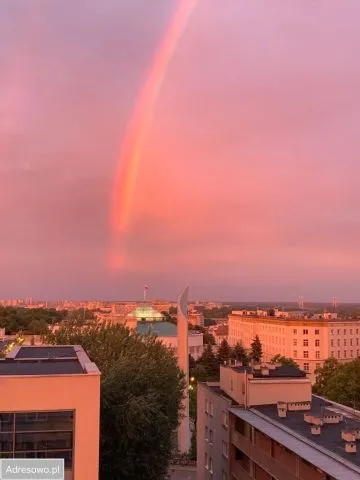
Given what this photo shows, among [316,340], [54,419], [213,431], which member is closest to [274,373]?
[213,431]

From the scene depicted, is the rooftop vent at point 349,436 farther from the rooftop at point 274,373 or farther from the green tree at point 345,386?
the green tree at point 345,386

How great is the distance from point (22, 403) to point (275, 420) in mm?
10342

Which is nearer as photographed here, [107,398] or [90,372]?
[90,372]

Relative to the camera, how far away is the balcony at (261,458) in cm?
1706

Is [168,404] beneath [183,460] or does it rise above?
above

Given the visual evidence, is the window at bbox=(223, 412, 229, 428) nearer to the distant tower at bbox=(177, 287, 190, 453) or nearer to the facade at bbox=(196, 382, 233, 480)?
the facade at bbox=(196, 382, 233, 480)

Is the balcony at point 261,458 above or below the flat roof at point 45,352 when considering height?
below

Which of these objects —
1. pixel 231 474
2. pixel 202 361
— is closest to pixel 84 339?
pixel 231 474

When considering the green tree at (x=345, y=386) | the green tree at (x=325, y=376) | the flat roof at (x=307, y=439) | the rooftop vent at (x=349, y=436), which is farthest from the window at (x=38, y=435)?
the green tree at (x=325, y=376)

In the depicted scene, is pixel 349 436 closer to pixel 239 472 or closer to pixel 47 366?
pixel 239 472

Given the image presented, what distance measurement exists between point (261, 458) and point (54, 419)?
30.7 ft

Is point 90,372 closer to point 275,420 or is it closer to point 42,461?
point 42,461

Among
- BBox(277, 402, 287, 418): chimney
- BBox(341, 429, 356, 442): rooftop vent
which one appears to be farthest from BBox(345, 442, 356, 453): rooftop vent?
BBox(277, 402, 287, 418): chimney

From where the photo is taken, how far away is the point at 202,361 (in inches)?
2692
